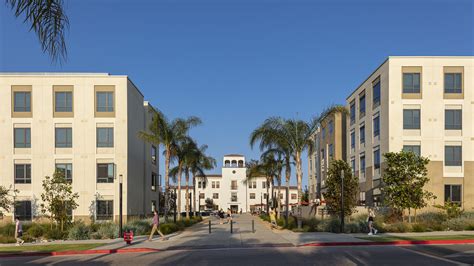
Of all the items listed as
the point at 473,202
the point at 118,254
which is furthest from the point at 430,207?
the point at 118,254

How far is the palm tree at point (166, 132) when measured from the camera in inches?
1431

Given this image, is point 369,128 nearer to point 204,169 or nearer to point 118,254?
point 204,169

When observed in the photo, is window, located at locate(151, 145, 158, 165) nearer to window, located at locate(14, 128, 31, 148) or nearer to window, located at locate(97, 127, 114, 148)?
window, located at locate(97, 127, 114, 148)

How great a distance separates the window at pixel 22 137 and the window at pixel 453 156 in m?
36.1

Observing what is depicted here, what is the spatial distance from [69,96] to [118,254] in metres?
27.3

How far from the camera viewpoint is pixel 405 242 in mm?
21344

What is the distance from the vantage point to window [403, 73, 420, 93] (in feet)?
136

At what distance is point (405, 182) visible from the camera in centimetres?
3431

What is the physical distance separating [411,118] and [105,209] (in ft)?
90.9

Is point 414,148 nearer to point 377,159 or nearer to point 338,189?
point 377,159

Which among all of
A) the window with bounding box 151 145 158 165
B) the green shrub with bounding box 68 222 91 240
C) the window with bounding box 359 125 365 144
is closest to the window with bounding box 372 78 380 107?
the window with bounding box 359 125 365 144

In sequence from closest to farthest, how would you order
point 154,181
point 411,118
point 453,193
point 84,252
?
point 84,252 → point 453,193 → point 411,118 → point 154,181

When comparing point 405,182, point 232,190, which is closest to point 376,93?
point 405,182

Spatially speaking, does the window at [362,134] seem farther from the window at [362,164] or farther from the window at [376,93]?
the window at [376,93]
